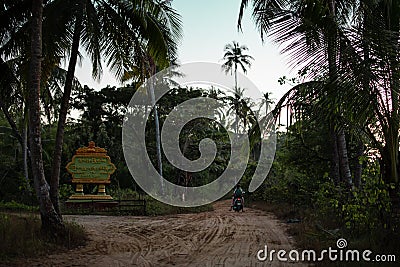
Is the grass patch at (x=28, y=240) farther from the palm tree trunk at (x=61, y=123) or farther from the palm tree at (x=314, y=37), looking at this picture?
the palm tree at (x=314, y=37)

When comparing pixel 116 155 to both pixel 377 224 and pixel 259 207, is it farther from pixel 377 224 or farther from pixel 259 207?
pixel 377 224

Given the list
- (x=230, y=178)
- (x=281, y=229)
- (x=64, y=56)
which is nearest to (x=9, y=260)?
(x=64, y=56)

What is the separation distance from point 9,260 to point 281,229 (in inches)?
320

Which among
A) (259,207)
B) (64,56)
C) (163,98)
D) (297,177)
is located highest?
(163,98)

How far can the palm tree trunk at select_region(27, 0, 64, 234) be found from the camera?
31.9 ft

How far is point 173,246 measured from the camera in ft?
33.1

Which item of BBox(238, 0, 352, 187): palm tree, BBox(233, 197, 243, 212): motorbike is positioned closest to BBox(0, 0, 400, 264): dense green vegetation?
BBox(238, 0, 352, 187): palm tree

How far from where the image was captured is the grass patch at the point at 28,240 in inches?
334

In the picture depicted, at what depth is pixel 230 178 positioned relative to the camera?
114ft

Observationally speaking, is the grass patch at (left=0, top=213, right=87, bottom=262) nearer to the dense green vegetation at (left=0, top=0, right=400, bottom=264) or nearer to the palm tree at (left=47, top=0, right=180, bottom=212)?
the dense green vegetation at (left=0, top=0, right=400, bottom=264)

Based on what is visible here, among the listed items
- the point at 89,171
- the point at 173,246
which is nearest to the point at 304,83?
the point at 173,246
